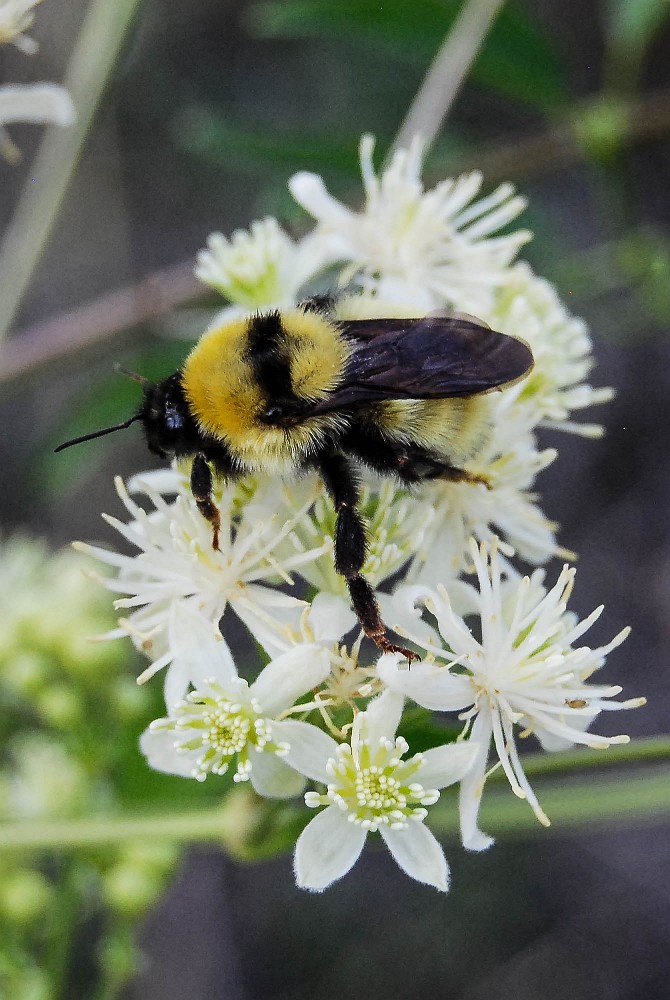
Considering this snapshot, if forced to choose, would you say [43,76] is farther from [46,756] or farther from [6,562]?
[46,756]

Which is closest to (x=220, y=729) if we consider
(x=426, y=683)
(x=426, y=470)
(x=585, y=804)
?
(x=426, y=683)

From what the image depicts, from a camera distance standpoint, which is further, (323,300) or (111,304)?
(111,304)

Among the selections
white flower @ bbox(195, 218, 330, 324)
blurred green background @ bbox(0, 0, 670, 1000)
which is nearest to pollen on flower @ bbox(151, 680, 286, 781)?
blurred green background @ bbox(0, 0, 670, 1000)

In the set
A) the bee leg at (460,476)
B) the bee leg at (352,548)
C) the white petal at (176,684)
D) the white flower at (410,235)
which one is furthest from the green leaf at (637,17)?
the white petal at (176,684)

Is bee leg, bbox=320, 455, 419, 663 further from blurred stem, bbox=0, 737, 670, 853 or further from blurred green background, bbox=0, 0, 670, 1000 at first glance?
blurred green background, bbox=0, 0, 670, 1000

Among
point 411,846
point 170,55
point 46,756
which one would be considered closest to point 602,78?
point 170,55
